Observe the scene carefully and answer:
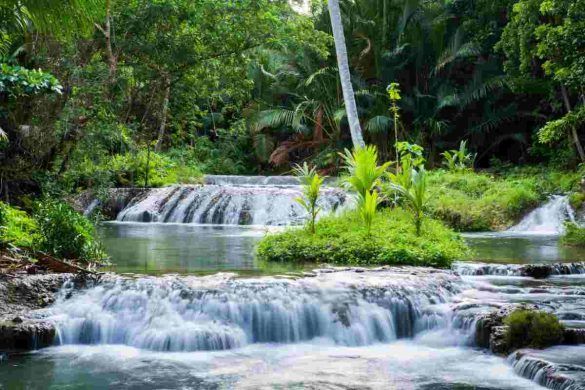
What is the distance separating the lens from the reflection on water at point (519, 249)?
10953 mm

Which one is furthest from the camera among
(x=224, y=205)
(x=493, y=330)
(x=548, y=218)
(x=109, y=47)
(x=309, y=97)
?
(x=309, y=97)

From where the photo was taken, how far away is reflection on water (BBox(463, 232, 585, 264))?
11.0 metres

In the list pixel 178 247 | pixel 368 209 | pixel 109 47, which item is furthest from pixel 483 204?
pixel 109 47

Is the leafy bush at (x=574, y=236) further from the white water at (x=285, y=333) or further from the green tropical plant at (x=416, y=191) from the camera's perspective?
the white water at (x=285, y=333)

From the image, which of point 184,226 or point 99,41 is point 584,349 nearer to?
Result: point 99,41

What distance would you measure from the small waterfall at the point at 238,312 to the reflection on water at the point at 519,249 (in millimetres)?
3011

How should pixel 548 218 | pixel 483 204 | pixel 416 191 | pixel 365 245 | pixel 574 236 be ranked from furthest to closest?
1. pixel 483 204
2. pixel 548 218
3. pixel 574 236
4. pixel 416 191
5. pixel 365 245

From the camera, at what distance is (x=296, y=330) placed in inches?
306

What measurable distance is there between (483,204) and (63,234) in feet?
36.3

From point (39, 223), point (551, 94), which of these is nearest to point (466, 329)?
point (39, 223)

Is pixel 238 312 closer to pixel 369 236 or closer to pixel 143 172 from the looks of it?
pixel 369 236

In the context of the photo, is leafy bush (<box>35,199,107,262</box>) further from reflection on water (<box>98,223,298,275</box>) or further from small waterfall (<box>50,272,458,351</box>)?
small waterfall (<box>50,272,458,351</box>)

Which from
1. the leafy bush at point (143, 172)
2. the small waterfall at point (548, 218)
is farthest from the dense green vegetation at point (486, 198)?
the leafy bush at point (143, 172)

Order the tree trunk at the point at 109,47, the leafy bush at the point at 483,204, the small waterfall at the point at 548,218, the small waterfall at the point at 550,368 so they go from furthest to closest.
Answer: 1. the leafy bush at the point at 483,204
2. the small waterfall at the point at 548,218
3. the tree trunk at the point at 109,47
4. the small waterfall at the point at 550,368
